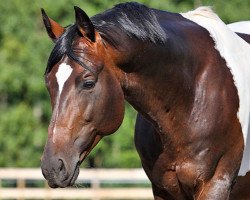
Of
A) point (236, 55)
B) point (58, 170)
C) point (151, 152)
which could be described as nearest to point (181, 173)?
point (151, 152)

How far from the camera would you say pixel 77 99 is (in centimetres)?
511

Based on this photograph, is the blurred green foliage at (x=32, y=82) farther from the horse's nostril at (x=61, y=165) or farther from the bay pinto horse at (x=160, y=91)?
the horse's nostril at (x=61, y=165)

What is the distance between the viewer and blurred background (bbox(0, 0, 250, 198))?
22.1 metres

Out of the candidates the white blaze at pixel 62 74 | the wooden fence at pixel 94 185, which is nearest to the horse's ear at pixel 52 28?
the white blaze at pixel 62 74

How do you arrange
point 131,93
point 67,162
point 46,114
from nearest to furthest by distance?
point 67,162 < point 131,93 < point 46,114

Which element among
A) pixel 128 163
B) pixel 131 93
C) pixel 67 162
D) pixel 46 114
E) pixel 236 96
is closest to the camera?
pixel 67 162

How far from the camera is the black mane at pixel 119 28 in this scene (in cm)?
516

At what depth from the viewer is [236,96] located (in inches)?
233

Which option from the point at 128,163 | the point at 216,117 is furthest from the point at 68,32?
the point at 128,163

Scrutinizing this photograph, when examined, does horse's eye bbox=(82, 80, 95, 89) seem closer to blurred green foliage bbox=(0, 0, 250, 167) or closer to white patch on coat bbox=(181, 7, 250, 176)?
white patch on coat bbox=(181, 7, 250, 176)

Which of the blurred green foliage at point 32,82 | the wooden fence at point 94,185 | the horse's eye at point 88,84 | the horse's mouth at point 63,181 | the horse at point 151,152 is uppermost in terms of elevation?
the horse's eye at point 88,84

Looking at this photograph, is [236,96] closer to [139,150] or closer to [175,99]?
[175,99]

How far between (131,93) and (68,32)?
0.62 m

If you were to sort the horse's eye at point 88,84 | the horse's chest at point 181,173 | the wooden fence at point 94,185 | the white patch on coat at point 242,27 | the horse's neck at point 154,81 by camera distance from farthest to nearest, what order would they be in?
the wooden fence at point 94,185, the white patch on coat at point 242,27, the horse's chest at point 181,173, the horse's neck at point 154,81, the horse's eye at point 88,84
